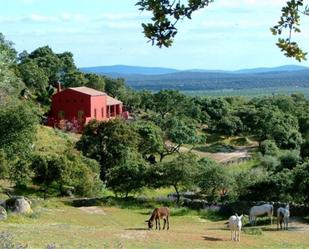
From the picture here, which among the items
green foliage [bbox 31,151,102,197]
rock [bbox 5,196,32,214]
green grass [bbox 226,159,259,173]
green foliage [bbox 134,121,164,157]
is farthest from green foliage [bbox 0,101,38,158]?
green grass [bbox 226,159,259,173]

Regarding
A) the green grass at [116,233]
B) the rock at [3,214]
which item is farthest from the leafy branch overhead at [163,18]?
the rock at [3,214]

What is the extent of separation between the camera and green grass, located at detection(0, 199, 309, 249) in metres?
19.6

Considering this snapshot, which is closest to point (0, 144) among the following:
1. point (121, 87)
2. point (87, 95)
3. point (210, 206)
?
point (210, 206)

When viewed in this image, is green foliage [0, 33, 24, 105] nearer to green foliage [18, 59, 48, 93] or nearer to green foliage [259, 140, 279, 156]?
green foliage [18, 59, 48, 93]

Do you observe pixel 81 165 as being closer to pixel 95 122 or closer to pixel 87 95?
pixel 95 122

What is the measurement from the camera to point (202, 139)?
7381 centimetres

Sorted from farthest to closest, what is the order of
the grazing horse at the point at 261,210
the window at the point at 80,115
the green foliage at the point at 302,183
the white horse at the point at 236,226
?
1. the window at the point at 80,115
2. the green foliage at the point at 302,183
3. the grazing horse at the point at 261,210
4. the white horse at the point at 236,226

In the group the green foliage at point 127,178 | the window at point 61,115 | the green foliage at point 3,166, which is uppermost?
the window at point 61,115

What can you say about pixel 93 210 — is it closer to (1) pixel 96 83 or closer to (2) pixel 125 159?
(2) pixel 125 159

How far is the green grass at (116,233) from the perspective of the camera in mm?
19562

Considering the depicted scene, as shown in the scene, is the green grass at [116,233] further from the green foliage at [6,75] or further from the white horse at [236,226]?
the green foliage at [6,75]

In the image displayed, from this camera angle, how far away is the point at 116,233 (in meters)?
22.6

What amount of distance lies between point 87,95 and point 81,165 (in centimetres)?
3125

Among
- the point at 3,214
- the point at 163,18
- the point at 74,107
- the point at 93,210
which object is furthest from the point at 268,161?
the point at 163,18
